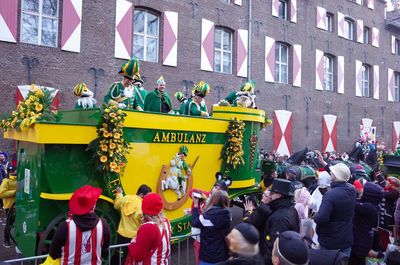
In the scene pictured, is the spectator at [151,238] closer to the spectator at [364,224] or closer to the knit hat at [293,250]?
the knit hat at [293,250]

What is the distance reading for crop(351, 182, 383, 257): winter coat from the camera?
4234 mm

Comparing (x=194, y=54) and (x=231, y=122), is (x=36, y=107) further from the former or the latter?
(x=194, y=54)

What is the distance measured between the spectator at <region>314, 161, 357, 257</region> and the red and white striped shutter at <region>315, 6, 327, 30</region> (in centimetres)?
1626

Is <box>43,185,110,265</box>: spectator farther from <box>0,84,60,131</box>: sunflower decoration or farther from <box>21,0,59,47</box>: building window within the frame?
<box>21,0,59,47</box>: building window

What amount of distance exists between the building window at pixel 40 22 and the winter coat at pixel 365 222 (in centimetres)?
914

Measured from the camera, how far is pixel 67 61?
34.9 feet

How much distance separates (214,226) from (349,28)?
20.2m

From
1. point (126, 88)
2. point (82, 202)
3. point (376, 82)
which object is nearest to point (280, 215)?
point (82, 202)

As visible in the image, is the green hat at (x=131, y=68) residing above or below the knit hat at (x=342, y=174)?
above

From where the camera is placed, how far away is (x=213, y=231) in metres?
3.57

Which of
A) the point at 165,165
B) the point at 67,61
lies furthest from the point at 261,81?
the point at 165,165

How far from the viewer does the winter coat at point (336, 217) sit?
3.72 metres

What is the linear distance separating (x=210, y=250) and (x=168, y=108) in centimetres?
320

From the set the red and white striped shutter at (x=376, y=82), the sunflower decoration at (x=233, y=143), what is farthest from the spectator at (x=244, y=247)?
the red and white striped shutter at (x=376, y=82)
